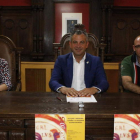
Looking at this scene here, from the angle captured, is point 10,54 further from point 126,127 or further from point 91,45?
point 126,127

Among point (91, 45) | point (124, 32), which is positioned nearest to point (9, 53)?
point (91, 45)

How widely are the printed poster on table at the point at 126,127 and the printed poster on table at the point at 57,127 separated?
178 millimetres

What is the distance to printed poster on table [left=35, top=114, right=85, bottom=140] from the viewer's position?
3.30 feet

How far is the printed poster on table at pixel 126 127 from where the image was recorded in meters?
1.02

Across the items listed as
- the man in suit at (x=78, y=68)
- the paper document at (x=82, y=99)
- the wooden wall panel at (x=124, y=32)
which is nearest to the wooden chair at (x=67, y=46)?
the man in suit at (x=78, y=68)

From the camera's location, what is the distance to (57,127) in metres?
1.01

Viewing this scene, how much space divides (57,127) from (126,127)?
35 cm

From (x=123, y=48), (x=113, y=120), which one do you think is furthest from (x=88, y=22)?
(x=113, y=120)

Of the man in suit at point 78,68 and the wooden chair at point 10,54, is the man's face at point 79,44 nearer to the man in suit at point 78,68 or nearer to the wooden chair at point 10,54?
the man in suit at point 78,68

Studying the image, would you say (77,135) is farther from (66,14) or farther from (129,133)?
(66,14)

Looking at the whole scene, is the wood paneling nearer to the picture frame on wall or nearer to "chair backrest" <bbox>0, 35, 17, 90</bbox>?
"chair backrest" <bbox>0, 35, 17, 90</bbox>

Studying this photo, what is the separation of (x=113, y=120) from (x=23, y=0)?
4.19 metres

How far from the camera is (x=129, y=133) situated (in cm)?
102

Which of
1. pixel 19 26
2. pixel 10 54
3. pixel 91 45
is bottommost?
pixel 10 54
